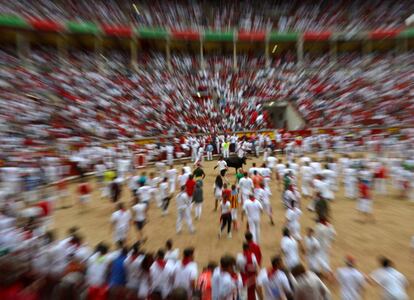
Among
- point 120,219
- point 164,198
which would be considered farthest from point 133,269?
point 164,198

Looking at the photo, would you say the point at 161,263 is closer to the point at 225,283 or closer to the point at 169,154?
the point at 225,283

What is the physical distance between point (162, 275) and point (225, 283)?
3.17ft

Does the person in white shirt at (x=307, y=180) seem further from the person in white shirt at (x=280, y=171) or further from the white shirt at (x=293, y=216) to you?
the white shirt at (x=293, y=216)

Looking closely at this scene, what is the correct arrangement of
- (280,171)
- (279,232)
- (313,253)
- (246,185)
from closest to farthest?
1. (313,253)
2. (279,232)
3. (246,185)
4. (280,171)

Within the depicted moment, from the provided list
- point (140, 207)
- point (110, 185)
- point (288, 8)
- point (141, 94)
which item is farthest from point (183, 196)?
point (288, 8)

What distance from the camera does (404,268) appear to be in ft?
21.0

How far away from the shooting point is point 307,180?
37.4ft

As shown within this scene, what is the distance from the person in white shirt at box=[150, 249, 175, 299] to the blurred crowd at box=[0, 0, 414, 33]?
26870 millimetres

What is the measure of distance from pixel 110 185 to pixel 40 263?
560 centimetres

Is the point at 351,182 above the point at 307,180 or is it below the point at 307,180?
below

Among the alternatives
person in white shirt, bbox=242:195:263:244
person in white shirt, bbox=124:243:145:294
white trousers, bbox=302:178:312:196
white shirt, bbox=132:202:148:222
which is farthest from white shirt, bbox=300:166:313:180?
person in white shirt, bbox=124:243:145:294

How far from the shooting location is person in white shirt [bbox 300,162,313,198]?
11.2 m

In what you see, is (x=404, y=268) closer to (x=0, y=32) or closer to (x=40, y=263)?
(x=40, y=263)

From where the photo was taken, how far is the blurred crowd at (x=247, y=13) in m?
29.4
